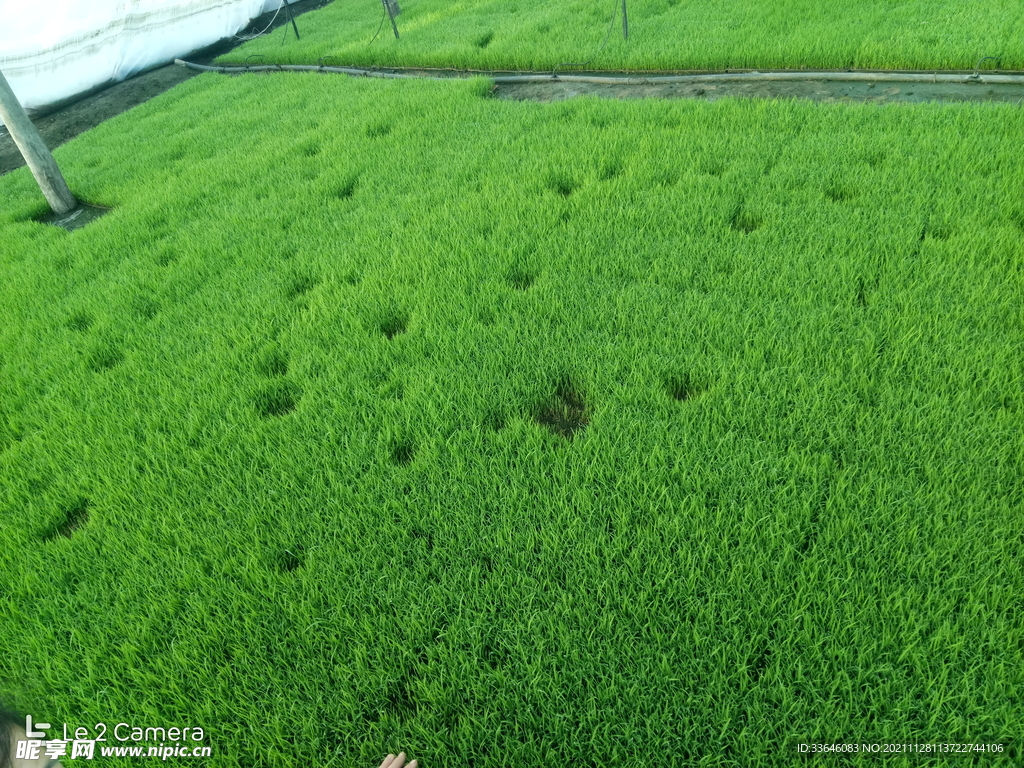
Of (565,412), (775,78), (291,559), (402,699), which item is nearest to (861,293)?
(565,412)

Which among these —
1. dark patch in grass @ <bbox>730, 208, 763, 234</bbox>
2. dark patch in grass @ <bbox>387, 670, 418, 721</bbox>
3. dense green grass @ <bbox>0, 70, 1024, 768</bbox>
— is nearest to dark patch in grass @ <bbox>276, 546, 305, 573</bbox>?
dense green grass @ <bbox>0, 70, 1024, 768</bbox>

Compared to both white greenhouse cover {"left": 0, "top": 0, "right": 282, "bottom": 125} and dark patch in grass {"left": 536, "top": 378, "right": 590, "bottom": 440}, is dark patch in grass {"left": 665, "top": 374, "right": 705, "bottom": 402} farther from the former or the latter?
white greenhouse cover {"left": 0, "top": 0, "right": 282, "bottom": 125}

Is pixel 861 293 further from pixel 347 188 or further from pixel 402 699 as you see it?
pixel 347 188

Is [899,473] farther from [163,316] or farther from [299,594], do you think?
[163,316]

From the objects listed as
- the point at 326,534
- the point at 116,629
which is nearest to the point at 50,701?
the point at 116,629

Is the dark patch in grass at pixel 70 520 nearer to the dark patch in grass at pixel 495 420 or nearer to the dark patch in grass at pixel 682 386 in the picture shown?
the dark patch in grass at pixel 495 420

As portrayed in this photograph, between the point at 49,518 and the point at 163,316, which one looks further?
the point at 163,316

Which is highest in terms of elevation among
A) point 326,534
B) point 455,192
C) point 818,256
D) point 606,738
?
point 455,192

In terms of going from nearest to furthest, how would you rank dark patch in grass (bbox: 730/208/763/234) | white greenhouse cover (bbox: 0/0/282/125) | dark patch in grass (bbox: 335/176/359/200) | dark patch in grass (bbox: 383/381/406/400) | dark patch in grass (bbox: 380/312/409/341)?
dark patch in grass (bbox: 383/381/406/400) → dark patch in grass (bbox: 380/312/409/341) → dark patch in grass (bbox: 730/208/763/234) → dark patch in grass (bbox: 335/176/359/200) → white greenhouse cover (bbox: 0/0/282/125)

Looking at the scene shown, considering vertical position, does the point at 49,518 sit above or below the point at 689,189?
below
